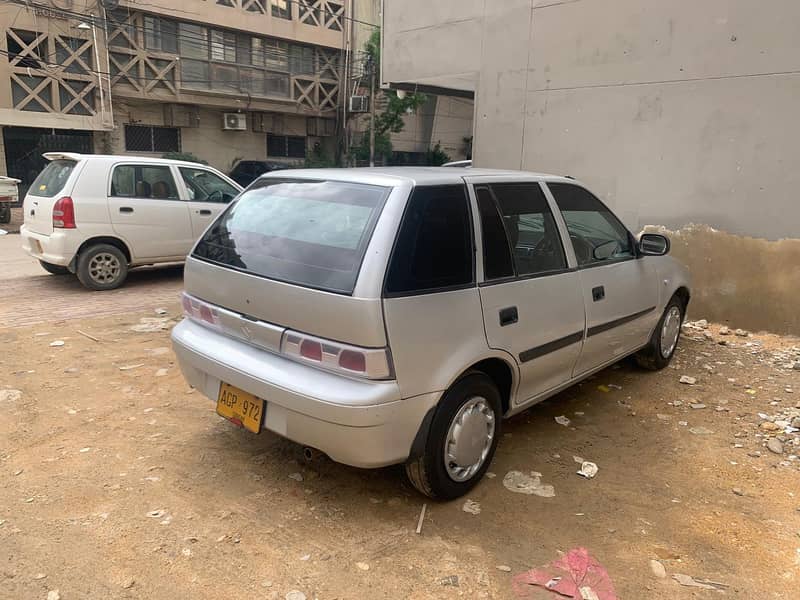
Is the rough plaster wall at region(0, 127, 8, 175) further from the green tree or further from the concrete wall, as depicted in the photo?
the concrete wall

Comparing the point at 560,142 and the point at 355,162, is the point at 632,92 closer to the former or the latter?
the point at 560,142

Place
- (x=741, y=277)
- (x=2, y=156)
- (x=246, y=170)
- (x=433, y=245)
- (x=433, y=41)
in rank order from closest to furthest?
(x=433, y=245) < (x=741, y=277) < (x=433, y=41) < (x=2, y=156) < (x=246, y=170)

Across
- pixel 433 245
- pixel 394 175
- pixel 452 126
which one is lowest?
pixel 433 245

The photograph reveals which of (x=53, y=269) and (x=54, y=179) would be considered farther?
(x=53, y=269)

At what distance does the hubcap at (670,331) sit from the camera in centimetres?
505

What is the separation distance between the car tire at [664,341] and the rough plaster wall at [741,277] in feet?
4.82

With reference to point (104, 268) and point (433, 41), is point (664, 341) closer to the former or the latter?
point (433, 41)

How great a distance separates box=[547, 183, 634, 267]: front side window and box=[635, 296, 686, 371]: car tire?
0.89m

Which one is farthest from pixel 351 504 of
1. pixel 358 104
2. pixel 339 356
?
pixel 358 104

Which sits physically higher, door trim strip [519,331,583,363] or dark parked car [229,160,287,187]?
dark parked car [229,160,287,187]

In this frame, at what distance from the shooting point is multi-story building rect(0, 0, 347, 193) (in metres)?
18.7

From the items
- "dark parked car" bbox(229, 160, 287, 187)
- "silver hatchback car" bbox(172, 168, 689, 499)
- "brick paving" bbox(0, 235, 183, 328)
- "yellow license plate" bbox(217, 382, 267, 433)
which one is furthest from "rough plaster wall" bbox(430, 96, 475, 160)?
"yellow license plate" bbox(217, 382, 267, 433)

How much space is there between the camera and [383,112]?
25.4m

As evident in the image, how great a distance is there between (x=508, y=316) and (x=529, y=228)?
63 centimetres
